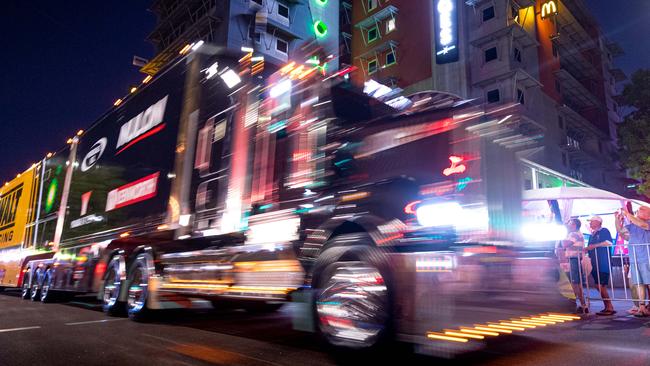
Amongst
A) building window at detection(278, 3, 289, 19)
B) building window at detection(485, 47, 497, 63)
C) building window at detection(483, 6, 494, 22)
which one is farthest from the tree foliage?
building window at detection(278, 3, 289, 19)

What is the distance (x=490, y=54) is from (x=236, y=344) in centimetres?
2634

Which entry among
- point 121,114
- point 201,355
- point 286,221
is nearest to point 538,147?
point 286,221

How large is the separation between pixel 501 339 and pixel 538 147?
87.9 inches

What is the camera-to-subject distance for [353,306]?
360cm

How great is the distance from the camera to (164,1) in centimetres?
3725

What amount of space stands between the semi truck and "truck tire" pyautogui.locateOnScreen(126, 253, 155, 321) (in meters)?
0.03

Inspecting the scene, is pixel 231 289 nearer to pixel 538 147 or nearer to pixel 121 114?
pixel 538 147

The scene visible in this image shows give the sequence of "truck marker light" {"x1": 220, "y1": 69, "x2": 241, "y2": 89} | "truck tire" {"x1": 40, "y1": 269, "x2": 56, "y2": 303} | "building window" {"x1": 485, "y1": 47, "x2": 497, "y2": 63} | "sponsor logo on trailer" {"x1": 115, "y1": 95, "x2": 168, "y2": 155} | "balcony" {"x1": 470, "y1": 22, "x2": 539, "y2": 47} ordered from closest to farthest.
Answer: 1. "truck marker light" {"x1": 220, "y1": 69, "x2": 241, "y2": 89}
2. "sponsor logo on trailer" {"x1": 115, "y1": 95, "x2": 168, "y2": 155}
3. "truck tire" {"x1": 40, "y1": 269, "x2": 56, "y2": 303}
4. "balcony" {"x1": 470, "y1": 22, "x2": 539, "y2": 47}
5. "building window" {"x1": 485, "y1": 47, "x2": 497, "y2": 63}

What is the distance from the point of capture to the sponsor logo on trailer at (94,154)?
27.1 ft

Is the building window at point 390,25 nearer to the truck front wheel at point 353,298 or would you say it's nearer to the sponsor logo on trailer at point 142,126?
the sponsor logo on trailer at point 142,126

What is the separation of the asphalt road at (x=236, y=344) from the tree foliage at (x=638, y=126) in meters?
20.6

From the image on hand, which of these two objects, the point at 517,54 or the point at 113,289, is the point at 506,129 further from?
the point at 517,54

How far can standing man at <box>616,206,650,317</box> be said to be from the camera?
6789 mm

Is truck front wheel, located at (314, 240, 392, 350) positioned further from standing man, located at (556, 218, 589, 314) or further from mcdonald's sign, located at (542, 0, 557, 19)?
mcdonald's sign, located at (542, 0, 557, 19)
